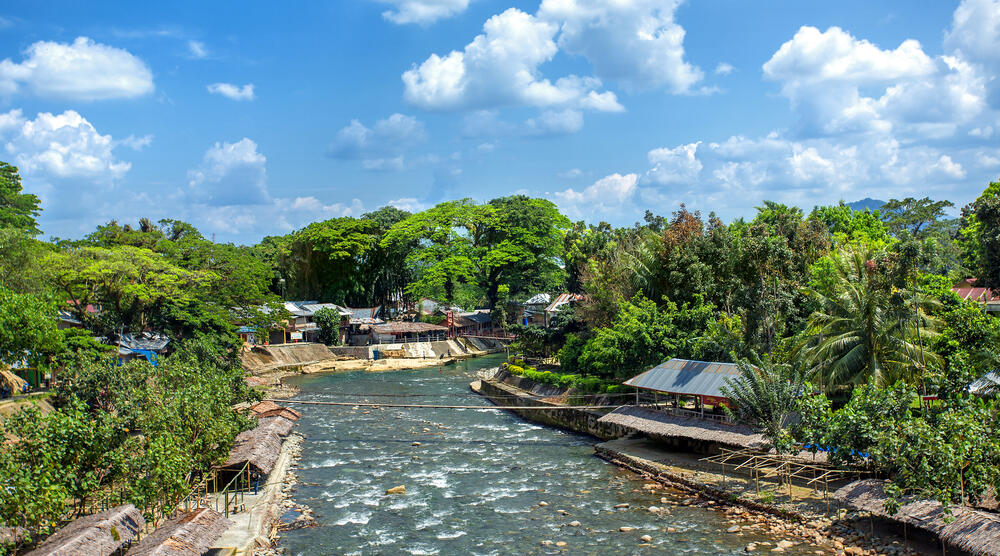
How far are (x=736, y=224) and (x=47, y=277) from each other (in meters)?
48.6

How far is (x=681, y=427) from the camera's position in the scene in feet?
91.8

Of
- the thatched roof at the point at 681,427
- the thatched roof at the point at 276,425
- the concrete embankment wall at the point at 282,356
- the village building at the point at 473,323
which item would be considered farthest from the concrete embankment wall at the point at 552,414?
the village building at the point at 473,323

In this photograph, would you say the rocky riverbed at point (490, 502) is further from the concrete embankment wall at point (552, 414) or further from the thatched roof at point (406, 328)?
the thatched roof at point (406, 328)

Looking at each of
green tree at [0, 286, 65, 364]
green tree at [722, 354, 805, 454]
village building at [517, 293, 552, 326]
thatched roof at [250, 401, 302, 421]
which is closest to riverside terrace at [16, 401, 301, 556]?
thatched roof at [250, 401, 302, 421]

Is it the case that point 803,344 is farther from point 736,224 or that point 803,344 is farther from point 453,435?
point 736,224

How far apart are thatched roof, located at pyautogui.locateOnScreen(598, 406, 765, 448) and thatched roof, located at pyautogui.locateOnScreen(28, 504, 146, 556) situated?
19.1 meters

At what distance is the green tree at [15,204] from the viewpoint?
51.4 meters

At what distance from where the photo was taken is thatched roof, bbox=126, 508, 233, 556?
16016 mm

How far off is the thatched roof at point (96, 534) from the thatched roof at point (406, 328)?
5046cm

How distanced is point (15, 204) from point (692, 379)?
5730 centimetres

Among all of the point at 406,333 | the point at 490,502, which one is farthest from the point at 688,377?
the point at 406,333

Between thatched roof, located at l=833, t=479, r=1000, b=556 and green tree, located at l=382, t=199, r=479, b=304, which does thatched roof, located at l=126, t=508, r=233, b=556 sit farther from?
green tree, located at l=382, t=199, r=479, b=304

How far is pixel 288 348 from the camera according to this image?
209 feet

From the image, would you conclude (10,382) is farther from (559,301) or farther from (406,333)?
(559,301)
